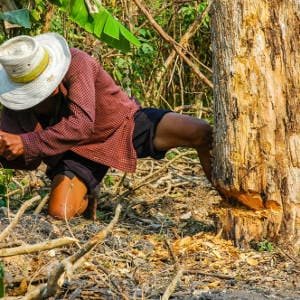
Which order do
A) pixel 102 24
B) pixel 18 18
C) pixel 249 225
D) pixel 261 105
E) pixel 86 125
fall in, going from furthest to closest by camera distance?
1. pixel 102 24
2. pixel 18 18
3. pixel 86 125
4. pixel 249 225
5. pixel 261 105

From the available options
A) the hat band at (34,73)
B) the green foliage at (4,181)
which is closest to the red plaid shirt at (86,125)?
the hat band at (34,73)

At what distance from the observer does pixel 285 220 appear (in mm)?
4363

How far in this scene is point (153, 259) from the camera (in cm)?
430

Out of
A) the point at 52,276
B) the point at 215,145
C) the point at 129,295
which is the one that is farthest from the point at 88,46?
the point at 52,276

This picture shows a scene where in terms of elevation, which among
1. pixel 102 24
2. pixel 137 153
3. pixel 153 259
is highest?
pixel 102 24

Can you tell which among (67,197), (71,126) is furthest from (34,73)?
(67,197)

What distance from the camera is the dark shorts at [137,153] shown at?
514 cm

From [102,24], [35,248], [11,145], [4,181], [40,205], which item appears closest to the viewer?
[35,248]

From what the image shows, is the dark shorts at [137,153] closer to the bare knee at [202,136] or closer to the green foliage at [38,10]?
the bare knee at [202,136]

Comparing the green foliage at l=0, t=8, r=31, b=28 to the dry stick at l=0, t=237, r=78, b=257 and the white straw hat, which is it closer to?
the white straw hat

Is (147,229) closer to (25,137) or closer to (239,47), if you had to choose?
(25,137)

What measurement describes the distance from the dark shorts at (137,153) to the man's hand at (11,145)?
0.57 meters

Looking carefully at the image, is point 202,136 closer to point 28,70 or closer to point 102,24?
point 28,70

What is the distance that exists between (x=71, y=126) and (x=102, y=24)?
1567mm
